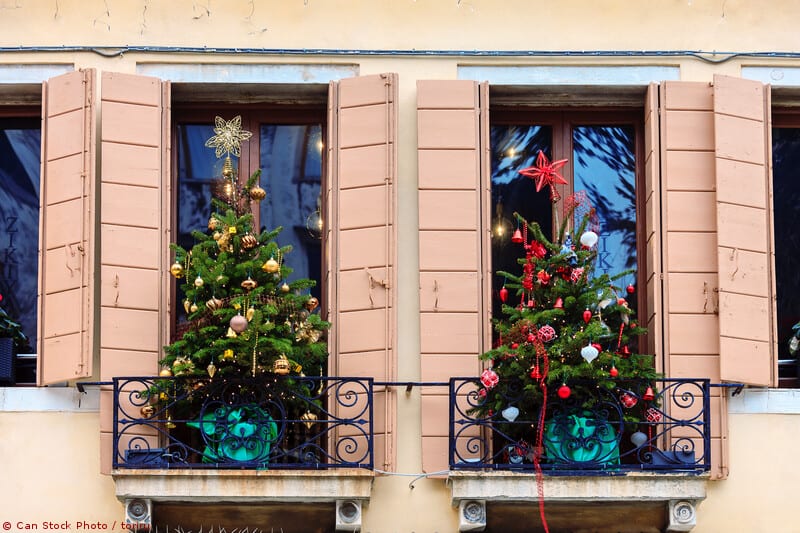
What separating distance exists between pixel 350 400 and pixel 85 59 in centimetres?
295

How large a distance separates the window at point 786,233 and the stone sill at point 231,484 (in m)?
3.06

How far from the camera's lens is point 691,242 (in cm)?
1493

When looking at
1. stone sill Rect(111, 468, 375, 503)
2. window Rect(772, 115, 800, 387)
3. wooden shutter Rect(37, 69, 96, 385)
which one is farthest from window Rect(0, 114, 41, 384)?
window Rect(772, 115, 800, 387)

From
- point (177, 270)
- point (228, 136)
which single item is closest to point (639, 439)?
point (177, 270)

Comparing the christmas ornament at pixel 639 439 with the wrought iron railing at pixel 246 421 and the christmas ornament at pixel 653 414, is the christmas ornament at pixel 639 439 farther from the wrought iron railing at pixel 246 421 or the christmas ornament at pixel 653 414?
the wrought iron railing at pixel 246 421

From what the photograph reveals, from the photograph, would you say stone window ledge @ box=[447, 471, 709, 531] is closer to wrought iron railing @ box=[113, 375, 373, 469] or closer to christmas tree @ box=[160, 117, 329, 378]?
wrought iron railing @ box=[113, 375, 373, 469]

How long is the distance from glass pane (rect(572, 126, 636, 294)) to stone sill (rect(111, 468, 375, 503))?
8.42 ft

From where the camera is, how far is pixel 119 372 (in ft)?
47.9

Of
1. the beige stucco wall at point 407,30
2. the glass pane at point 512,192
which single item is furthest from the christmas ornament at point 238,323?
the glass pane at point 512,192

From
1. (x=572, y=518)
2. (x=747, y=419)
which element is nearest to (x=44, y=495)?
(x=572, y=518)

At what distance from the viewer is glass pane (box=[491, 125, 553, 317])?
15.4 meters

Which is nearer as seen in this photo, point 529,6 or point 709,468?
point 709,468

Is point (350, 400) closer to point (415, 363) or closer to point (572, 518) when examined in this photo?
point (415, 363)

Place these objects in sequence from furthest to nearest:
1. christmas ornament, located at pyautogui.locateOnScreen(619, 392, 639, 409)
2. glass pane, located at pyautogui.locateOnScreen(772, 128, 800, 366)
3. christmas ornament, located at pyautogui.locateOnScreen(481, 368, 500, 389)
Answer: glass pane, located at pyautogui.locateOnScreen(772, 128, 800, 366), christmas ornament, located at pyautogui.locateOnScreen(619, 392, 639, 409), christmas ornament, located at pyautogui.locateOnScreen(481, 368, 500, 389)
